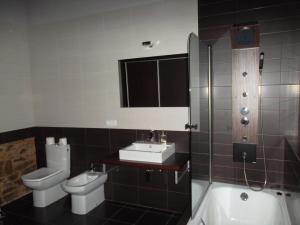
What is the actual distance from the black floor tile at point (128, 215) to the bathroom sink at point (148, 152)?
29.7 inches

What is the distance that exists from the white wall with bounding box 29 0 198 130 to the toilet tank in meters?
0.36

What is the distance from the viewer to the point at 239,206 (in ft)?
8.72

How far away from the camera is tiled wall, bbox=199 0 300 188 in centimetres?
243

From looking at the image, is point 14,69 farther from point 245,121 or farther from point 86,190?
point 245,121

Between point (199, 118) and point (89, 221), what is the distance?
68.4 inches

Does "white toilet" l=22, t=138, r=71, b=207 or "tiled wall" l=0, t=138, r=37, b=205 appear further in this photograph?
"tiled wall" l=0, t=138, r=37, b=205

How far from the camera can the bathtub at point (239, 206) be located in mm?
2451

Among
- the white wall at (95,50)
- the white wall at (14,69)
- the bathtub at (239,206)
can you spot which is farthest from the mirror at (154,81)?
the white wall at (14,69)

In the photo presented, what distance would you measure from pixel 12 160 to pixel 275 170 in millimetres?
3255

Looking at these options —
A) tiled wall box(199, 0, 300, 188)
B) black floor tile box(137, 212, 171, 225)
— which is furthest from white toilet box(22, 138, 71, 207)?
tiled wall box(199, 0, 300, 188)

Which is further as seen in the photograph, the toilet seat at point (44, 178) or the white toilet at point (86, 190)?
the toilet seat at point (44, 178)

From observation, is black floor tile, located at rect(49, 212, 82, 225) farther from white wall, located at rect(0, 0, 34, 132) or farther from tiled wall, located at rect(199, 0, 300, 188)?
tiled wall, located at rect(199, 0, 300, 188)

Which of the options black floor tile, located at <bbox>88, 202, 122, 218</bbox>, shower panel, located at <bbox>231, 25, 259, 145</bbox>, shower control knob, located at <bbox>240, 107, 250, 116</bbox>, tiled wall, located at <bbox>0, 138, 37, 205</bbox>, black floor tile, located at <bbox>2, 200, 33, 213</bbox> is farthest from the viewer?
tiled wall, located at <bbox>0, 138, 37, 205</bbox>

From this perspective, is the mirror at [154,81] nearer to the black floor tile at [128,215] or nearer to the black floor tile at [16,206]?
the black floor tile at [128,215]
